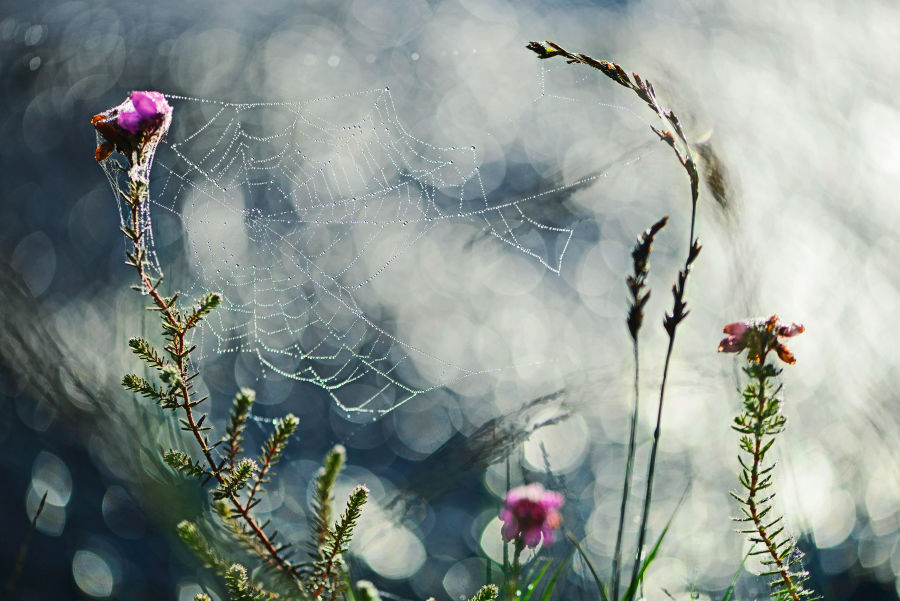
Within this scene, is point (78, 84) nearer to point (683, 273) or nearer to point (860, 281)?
point (860, 281)

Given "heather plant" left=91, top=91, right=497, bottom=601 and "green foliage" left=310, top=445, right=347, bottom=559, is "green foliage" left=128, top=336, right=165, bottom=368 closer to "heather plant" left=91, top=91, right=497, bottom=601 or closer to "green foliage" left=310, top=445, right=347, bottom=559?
"heather plant" left=91, top=91, right=497, bottom=601

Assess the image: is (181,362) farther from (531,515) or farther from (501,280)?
(501,280)

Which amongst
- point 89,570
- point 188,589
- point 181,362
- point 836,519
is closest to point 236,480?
point 181,362

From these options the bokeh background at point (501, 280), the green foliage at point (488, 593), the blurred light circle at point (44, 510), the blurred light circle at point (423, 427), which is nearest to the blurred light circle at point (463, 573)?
the bokeh background at point (501, 280)

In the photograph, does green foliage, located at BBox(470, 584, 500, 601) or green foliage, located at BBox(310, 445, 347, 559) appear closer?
green foliage, located at BBox(310, 445, 347, 559)

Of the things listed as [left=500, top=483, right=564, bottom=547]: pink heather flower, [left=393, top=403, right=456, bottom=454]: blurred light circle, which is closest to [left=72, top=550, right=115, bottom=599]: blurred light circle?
[left=500, top=483, right=564, bottom=547]: pink heather flower

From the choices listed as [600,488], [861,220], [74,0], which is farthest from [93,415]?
[74,0]
